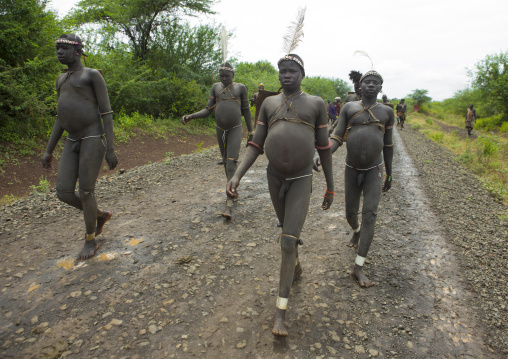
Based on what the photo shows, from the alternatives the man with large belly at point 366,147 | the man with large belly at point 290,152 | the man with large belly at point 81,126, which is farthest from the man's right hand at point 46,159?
the man with large belly at point 366,147

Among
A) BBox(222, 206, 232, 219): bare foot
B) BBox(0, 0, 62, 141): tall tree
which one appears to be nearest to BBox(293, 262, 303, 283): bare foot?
BBox(222, 206, 232, 219): bare foot

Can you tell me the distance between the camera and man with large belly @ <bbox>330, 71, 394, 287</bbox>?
3852 mm

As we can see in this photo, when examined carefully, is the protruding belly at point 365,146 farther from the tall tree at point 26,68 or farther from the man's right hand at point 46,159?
the tall tree at point 26,68

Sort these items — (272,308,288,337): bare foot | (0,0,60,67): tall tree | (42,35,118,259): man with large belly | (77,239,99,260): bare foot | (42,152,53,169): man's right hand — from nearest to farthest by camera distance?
1. (272,308,288,337): bare foot
2. (42,35,118,259): man with large belly
3. (77,239,99,260): bare foot
4. (42,152,53,169): man's right hand
5. (0,0,60,67): tall tree

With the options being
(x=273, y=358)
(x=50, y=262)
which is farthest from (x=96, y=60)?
(x=273, y=358)

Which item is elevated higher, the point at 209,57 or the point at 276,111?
the point at 209,57

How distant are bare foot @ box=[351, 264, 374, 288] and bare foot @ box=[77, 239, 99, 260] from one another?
10.6 ft

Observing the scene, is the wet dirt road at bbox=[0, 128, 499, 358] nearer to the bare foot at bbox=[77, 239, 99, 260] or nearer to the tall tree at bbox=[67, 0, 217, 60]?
the bare foot at bbox=[77, 239, 99, 260]

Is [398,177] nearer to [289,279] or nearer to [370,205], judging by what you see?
[370,205]

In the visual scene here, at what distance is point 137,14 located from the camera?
17125mm

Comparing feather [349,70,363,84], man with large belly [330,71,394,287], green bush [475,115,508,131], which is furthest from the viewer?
green bush [475,115,508,131]

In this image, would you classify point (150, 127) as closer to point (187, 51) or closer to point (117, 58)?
point (117, 58)

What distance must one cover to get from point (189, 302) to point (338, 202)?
13.3ft

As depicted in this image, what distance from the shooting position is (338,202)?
6.61 metres
